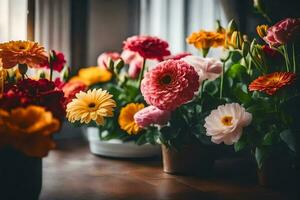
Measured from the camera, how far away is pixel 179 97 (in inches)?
42.9

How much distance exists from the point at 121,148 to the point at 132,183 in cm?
25

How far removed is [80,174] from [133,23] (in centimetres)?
82

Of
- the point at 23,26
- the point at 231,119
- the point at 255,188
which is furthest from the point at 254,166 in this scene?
the point at 23,26

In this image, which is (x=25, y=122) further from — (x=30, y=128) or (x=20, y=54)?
(x=20, y=54)

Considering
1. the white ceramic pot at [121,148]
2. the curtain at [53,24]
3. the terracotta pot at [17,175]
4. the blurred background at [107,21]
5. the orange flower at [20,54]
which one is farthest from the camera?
the curtain at [53,24]

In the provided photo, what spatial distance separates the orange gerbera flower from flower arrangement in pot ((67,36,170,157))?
0.32 meters

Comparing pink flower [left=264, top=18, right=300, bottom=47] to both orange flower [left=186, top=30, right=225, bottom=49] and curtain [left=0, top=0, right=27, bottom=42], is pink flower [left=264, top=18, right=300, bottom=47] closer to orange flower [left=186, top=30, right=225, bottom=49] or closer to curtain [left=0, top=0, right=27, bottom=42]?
orange flower [left=186, top=30, right=225, bottom=49]

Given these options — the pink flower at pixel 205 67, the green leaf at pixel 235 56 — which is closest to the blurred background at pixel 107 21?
the green leaf at pixel 235 56

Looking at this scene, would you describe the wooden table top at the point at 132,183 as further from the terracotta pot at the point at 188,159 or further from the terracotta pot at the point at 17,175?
the terracotta pot at the point at 17,175

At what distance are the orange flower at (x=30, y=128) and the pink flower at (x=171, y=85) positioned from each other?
1.18ft

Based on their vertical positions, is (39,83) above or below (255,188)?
above

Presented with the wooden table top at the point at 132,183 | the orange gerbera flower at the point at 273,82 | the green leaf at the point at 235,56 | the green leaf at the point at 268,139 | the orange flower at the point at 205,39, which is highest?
the orange flower at the point at 205,39

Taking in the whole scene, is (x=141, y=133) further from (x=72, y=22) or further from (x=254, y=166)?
(x=72, y=22)

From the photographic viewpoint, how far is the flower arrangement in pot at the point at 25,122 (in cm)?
76
